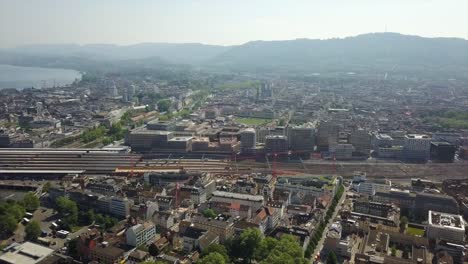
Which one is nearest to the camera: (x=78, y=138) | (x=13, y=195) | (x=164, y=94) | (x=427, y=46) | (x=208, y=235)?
(x=208, y=235)

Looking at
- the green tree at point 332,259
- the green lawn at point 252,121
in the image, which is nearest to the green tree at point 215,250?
the green tree at point 332,259

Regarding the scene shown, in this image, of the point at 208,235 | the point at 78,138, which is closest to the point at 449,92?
the point at 78,138

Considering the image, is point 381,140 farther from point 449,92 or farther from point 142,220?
point 449,92

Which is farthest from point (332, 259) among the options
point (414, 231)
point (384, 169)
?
point (384, 169)

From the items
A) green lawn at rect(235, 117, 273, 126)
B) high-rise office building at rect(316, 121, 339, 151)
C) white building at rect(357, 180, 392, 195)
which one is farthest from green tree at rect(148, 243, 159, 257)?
green lawn at rect(235, 117, 273, 126)

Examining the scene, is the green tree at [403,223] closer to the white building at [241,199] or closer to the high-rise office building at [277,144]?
the white building at [241,199]

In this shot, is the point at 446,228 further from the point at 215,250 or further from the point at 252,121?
the point at 252,121

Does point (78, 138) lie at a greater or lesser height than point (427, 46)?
lesser
